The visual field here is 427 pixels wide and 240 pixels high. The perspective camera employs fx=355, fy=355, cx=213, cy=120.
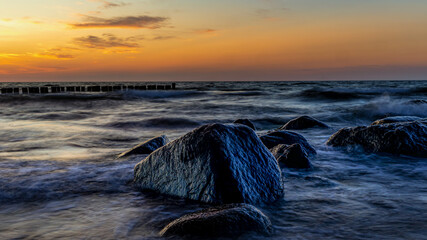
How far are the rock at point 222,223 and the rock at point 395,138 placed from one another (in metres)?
3.71

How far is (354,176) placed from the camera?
14.0ft

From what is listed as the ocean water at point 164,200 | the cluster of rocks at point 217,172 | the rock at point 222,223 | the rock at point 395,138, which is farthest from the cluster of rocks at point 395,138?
the rock at point 222,223

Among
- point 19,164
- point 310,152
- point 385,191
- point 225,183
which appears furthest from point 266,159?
point 19,164

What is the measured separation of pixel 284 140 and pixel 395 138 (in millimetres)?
1688

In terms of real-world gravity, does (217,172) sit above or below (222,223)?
above

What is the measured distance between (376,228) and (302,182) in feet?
4.15

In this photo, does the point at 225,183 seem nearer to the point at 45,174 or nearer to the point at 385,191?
the point at 385,191

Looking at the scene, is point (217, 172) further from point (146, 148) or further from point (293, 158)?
point (146, 148)

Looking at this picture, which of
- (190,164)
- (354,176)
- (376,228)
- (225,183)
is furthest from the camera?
(354,176)

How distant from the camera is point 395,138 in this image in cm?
549

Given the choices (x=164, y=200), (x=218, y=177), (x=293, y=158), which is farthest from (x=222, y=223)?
(x=293, y=158)

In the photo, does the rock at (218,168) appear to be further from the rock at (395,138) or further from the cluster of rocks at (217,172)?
the rock at (395,138)

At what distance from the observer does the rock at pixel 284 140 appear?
5.57 m

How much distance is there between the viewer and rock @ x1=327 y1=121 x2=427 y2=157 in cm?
533
